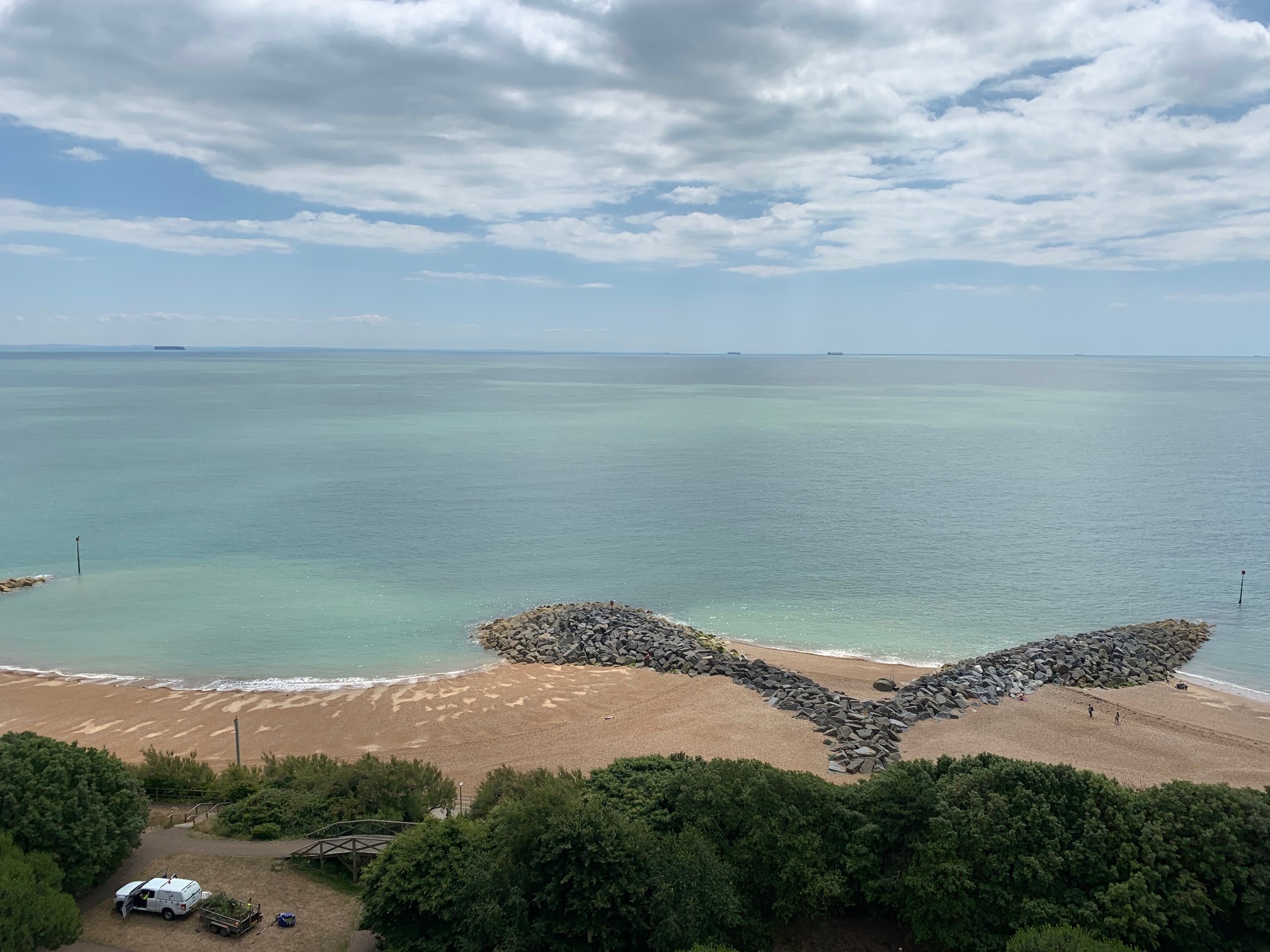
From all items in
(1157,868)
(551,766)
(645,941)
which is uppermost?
(1157,868)

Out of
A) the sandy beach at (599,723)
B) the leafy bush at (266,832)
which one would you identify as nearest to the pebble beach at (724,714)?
the sandy beach at (599,723)

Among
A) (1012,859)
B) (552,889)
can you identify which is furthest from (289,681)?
(1012,859)

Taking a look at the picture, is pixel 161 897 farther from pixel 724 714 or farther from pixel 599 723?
pixel 724 714

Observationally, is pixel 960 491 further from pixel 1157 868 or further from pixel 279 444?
pixel 279 444

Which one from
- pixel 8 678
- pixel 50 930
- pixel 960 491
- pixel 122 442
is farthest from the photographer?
pixel 122 442

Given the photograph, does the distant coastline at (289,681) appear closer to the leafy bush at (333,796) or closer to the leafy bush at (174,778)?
the leafy bush at (174,778)

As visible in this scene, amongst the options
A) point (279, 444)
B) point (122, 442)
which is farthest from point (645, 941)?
point (122, 442)
